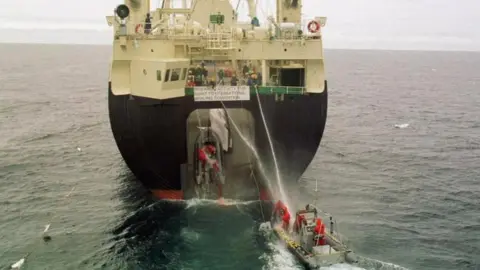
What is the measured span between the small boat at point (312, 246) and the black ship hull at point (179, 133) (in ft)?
18.5

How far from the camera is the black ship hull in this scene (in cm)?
2448

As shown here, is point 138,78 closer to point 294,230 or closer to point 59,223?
point 59,223

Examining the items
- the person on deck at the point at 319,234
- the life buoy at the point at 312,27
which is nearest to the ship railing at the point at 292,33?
the life buoy at the point at 312,27

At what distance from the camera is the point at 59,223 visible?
25.2 meters

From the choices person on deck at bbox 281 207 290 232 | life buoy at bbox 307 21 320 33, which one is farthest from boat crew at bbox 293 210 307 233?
life buoy at bbox 307 21 320 33

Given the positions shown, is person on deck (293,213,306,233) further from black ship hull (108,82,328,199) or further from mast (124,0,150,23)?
mast (124,0,150,23)

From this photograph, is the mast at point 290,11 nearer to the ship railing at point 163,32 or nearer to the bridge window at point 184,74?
the ship railing at point 163,32

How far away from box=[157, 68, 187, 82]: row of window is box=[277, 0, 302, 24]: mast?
9320 millimetres

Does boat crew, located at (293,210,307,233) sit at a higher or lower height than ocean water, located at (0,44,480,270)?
higher

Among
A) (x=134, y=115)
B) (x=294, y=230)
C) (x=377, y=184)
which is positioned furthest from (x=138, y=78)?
(x=377, y=184)

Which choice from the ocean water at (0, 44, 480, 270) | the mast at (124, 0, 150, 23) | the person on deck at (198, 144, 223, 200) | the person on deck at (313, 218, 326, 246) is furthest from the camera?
the mast at (124, 0, 150, 23)

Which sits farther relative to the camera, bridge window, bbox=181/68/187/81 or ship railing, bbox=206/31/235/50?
ship railing, bbox=206/31/235/50

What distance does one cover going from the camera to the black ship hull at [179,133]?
2448 cm

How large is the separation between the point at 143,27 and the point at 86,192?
34.9 ft
